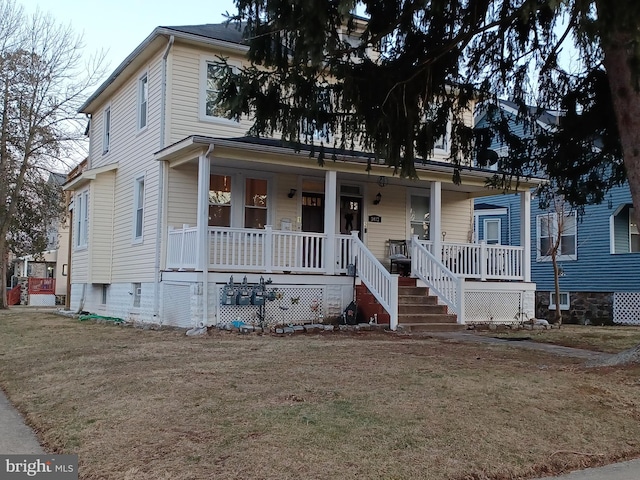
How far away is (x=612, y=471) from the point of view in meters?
4.66

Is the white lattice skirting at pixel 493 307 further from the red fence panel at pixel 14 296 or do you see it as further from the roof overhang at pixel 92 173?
the red fence panel at pixel 14 296

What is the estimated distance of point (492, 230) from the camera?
2502 centimetres

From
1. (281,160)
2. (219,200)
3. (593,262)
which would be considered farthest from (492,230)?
(281,160)

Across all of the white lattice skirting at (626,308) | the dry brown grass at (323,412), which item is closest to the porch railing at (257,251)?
the dry brown grass at (323,412)

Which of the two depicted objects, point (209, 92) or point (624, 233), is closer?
point (209, 92)

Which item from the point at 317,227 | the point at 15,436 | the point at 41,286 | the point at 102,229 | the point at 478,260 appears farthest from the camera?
the point at 41,286

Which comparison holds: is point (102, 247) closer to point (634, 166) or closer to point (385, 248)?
point (385, 248)

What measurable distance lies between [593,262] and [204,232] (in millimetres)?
14886

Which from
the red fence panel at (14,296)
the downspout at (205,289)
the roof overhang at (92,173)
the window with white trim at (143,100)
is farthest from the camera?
the red fence panel at (14,296)

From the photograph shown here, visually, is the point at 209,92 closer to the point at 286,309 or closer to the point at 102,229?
the point at 102,229

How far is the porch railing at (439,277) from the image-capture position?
45.2 ft

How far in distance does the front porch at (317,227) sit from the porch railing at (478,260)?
3 centimetres

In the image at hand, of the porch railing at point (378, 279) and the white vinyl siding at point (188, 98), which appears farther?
the white vinyl siding at point (188, 98)

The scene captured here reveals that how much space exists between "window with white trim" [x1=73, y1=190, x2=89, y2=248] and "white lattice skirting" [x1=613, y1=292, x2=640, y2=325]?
17.2 m
